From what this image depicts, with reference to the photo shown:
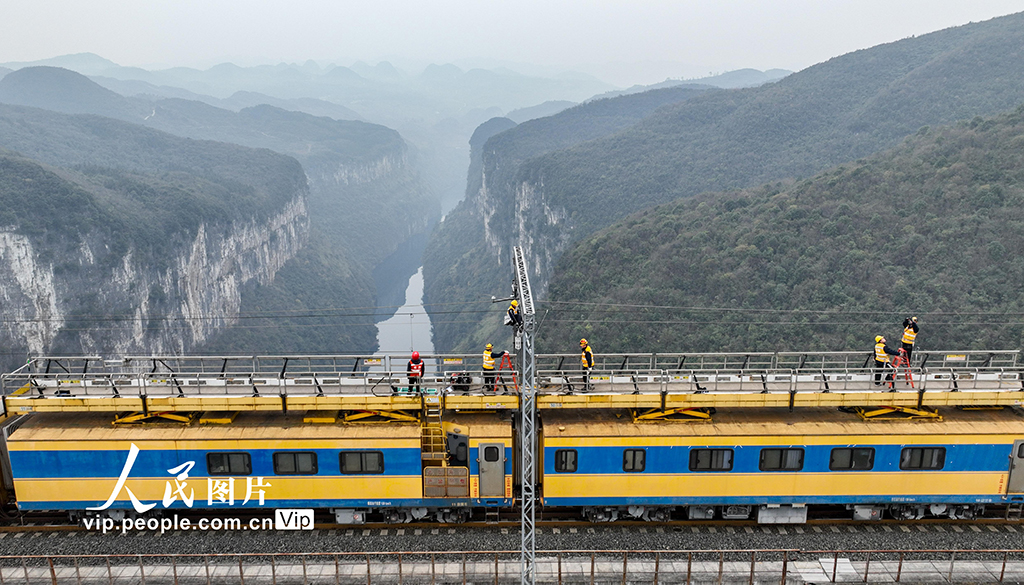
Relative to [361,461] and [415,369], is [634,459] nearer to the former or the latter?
[415,369]

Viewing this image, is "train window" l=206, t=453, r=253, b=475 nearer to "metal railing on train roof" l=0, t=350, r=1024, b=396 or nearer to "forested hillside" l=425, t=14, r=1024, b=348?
"metal railing on train roof" l=0, t=350, r=1024, b=396

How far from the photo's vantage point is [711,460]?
18.1 metres

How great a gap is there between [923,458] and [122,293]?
304 ft

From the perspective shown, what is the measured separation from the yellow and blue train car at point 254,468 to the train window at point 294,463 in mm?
28

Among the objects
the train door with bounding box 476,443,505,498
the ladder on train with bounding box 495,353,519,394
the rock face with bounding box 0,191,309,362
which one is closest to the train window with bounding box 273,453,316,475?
the train door with bounding box 476,443,505,498

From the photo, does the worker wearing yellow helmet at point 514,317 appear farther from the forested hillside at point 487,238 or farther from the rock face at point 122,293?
the forested hillside at point 487,238

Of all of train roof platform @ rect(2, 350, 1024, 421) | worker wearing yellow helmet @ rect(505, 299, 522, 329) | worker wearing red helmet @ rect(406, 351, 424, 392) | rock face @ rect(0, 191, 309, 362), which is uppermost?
worker wearing yellow helmet @ rect(505, 299, 522, 329)

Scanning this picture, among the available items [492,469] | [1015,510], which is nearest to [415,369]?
[492,469]

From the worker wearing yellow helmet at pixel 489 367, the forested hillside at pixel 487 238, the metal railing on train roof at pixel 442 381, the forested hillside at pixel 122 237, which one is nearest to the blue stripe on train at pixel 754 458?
the metal railing on train roof at pixel 442 381

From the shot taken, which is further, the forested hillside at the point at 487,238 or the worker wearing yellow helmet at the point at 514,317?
the forested hillside at the point at 487,238

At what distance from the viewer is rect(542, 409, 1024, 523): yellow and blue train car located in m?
18.0

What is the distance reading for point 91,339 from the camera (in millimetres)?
76875

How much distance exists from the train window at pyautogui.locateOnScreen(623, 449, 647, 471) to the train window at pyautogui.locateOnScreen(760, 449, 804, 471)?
341 centimetres

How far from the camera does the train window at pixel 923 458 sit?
18.1 meters
